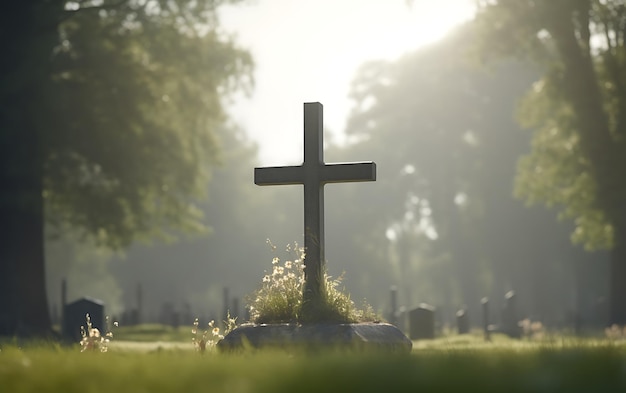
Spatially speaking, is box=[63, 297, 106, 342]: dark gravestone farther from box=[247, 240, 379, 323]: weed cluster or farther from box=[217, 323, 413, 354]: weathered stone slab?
box=[217, 323, 413, 354]: weathered stone slab

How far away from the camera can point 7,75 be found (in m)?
26.0

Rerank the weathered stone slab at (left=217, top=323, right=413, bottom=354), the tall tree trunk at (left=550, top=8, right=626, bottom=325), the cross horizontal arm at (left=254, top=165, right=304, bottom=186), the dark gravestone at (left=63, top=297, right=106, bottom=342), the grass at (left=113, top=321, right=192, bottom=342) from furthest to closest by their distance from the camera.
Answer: the grass at (left=113, top=321, right=192, bottom=342), the tall tree trunk at (left=550, top=8, right=626, bottom=325), the dark gravestone at (left=63, top=297, right=106, bottom=342), the cross horizontal arm at (left=254, top=165, right=304, bottom=186), the weathered stone slab at (left=217, top=323, right=413, bottom=354)

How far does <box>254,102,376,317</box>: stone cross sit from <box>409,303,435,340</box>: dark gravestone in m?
18.5

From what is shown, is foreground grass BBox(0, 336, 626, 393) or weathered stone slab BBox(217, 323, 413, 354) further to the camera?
weathered stone slab BBox(217, 323, 413, 354)

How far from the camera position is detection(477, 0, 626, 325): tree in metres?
27.4

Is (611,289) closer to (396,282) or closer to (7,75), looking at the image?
(7,75)

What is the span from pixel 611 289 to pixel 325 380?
25.3 m

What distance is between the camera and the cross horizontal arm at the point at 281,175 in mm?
12195

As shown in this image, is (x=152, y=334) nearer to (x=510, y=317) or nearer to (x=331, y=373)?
(x=510, y=317)

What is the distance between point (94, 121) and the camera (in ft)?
91.6

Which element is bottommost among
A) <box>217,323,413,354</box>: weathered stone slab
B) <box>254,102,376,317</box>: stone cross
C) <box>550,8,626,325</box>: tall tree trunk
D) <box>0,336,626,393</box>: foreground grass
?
<box>0,336,626,393</box>: foreground grass

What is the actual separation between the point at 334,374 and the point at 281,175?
26.1 feet

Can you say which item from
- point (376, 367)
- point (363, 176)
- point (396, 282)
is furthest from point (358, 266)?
point (376, 367)

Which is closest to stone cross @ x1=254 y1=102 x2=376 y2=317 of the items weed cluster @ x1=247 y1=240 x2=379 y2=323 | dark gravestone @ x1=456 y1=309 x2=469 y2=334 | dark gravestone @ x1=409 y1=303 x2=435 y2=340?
weed cluster @ x1=247 y1=240 x2=379 y2=323
